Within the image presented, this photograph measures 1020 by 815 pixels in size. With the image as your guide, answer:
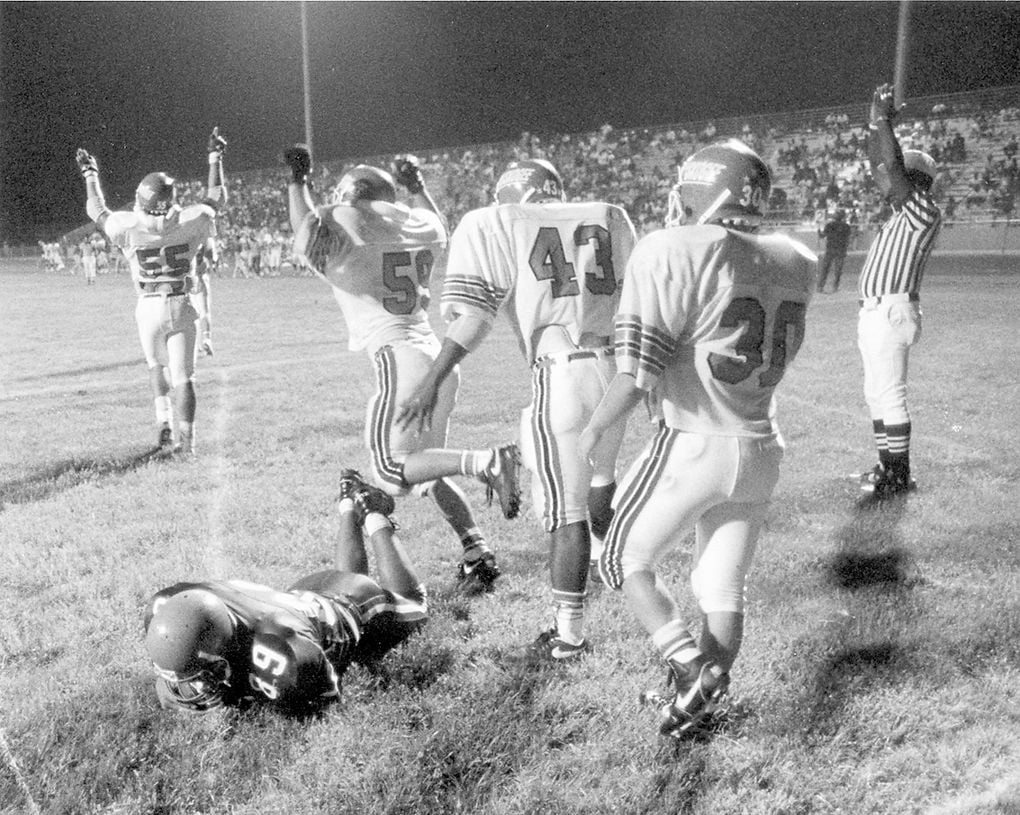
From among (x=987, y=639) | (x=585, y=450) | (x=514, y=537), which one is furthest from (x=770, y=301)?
(x=514, y=537)

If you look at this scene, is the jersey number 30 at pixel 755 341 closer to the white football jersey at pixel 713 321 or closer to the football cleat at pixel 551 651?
the white football jersey at pixel 713 321

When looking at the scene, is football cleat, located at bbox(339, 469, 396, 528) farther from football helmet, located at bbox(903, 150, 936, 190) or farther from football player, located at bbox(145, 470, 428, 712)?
football helmet, located at bbox(903, 150, 936, 190)

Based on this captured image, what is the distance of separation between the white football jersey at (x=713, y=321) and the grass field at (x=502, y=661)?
111 cm

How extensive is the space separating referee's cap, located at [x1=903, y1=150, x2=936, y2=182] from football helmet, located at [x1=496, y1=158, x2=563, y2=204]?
294 centimetres

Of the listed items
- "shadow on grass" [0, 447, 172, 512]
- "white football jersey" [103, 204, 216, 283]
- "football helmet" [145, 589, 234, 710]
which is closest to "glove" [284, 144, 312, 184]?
"football helmet" [145, 589, 234, 710]

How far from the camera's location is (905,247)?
5.70m

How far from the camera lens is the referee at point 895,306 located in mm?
5629

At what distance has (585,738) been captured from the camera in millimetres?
3076

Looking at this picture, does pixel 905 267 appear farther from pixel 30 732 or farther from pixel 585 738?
pixel 30 732

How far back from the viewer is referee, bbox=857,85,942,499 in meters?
5.63

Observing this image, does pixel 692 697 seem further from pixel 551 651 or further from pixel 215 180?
pixel 215 180

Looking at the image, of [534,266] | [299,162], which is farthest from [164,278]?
[534,266]

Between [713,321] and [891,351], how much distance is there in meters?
3.46

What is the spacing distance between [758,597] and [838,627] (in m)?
0.43
